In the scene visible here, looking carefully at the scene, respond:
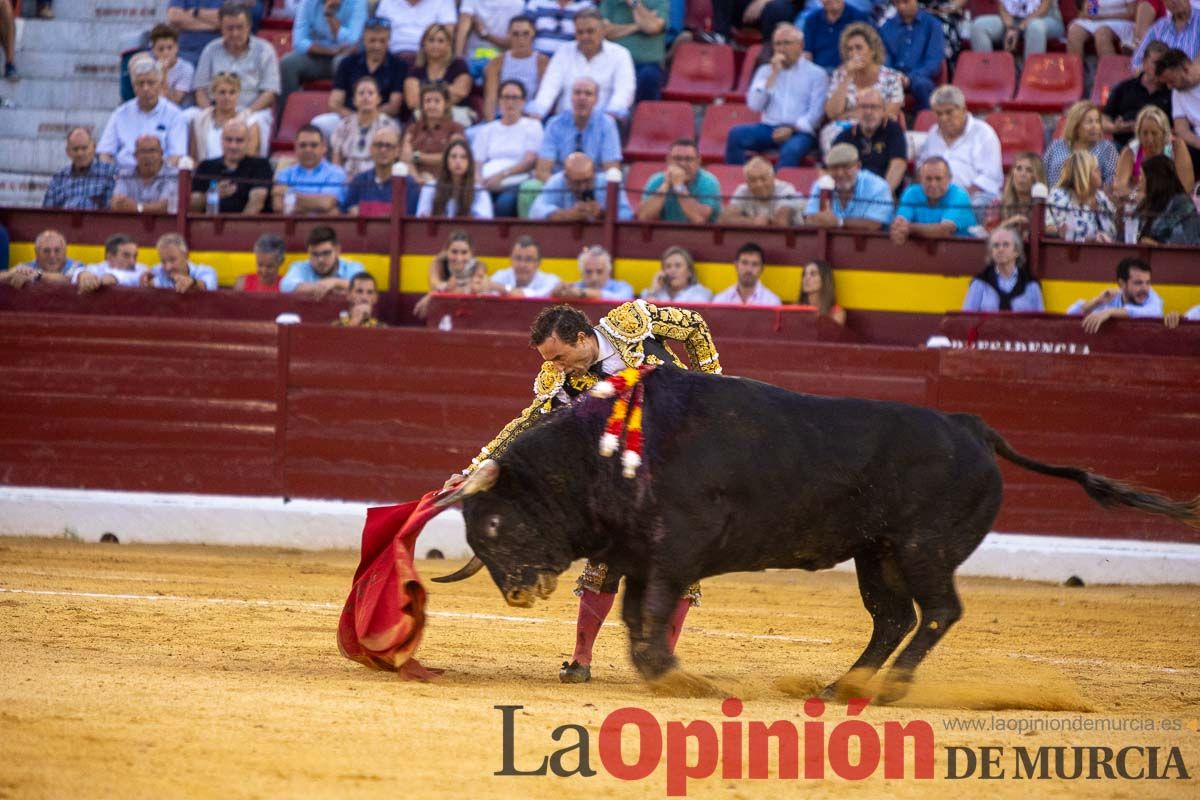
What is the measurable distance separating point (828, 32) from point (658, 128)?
1.35m

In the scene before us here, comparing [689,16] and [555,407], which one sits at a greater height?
[689,16]

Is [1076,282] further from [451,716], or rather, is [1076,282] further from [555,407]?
[451,716]

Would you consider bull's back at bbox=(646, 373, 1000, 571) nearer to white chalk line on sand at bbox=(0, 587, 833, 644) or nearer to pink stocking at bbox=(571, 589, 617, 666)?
pink stocking at bbox=(571, 589, 617, 666)

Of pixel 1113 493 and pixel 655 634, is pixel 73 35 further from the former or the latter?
pixel 1113 493

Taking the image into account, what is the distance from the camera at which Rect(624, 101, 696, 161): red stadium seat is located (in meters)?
10.9

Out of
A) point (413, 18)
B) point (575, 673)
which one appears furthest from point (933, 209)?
Answer: point (575, 673)

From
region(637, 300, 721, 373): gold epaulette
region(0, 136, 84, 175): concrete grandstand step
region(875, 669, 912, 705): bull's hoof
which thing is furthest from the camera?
region(0, 136, 84, 175): concrete grandstand step

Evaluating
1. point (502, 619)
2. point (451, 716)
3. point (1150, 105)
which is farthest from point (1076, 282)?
point (451, 716)

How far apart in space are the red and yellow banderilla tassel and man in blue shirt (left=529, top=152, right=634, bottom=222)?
441 cm

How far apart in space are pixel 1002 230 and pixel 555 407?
4.21 metres

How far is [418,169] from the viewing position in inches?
404

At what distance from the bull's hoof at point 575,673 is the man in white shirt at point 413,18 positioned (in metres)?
7.35

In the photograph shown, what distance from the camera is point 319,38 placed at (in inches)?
466

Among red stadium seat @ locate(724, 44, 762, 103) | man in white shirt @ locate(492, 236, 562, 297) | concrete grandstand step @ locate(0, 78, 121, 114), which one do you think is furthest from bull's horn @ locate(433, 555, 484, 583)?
concrete grandstand step @ locate(0, 78, 121, 114)
